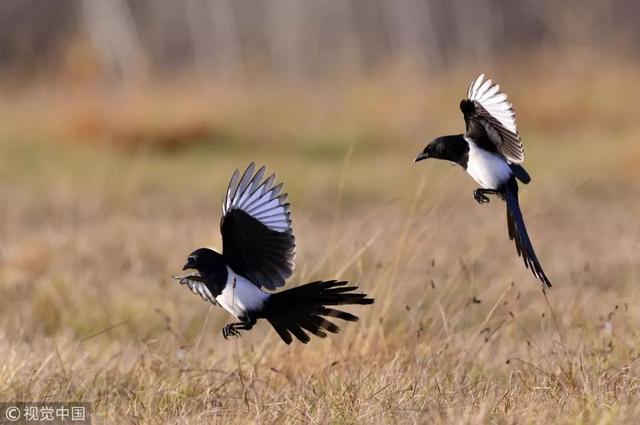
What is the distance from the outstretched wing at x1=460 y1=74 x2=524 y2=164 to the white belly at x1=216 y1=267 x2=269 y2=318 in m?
0.67

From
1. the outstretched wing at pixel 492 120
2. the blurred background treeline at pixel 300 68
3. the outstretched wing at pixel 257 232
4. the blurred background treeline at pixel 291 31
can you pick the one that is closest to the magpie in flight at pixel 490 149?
the outstretched wing at pixel 492 120

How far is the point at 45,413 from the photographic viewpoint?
11.5 feet

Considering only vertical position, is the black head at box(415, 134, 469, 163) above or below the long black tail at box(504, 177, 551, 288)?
above

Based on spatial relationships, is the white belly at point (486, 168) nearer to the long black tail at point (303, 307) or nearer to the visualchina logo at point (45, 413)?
the long black tail at point (303, 307)

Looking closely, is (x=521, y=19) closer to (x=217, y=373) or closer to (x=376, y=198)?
(x=376, y=198)

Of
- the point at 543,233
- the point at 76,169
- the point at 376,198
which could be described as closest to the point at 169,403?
the point at 543,233

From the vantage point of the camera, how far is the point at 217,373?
4008 millimetres

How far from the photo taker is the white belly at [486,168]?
296 cm

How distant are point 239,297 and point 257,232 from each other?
0.65 feet

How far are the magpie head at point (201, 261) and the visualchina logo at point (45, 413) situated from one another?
76cm

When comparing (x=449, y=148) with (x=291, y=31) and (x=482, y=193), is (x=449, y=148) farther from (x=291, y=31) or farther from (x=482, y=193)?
(x=291, y=31)

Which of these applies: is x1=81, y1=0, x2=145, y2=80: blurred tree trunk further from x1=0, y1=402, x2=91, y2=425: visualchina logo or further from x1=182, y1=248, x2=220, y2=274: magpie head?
x1=182, y1=248, x2=220, y2=274: magpie head

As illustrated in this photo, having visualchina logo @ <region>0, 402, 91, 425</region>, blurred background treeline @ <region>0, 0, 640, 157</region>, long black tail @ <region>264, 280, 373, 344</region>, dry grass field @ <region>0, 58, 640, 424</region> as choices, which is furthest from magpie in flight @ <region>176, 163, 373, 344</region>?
blurred background treeline @ <region>0, 0, 640, 157</region>

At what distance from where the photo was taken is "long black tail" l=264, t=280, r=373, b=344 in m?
2.99
